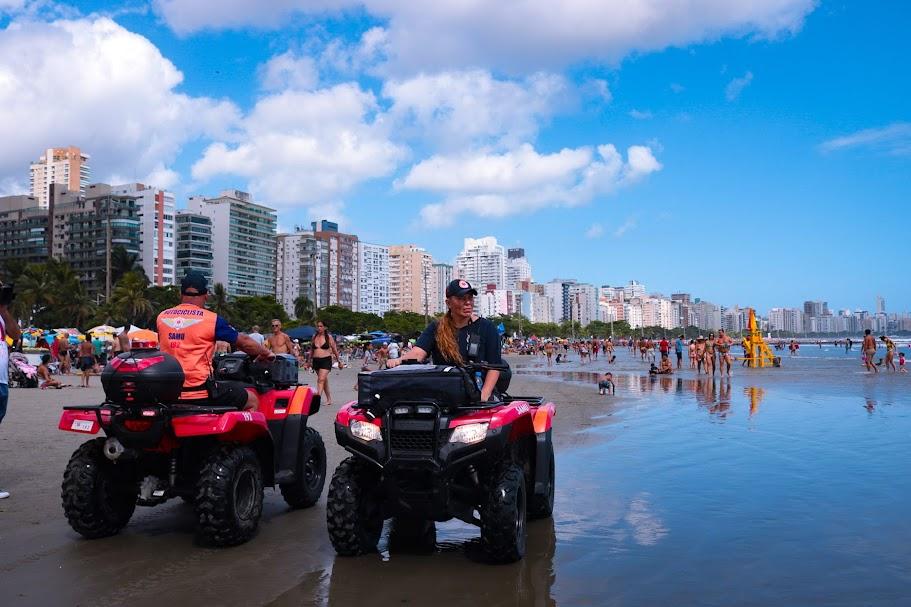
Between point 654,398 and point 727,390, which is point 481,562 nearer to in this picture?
point 654,398

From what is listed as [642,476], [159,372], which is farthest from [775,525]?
[159,372]

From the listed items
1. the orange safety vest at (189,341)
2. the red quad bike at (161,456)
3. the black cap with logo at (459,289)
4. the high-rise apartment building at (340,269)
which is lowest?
the red quad bike at (161,456)

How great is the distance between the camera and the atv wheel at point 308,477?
6.53 metres

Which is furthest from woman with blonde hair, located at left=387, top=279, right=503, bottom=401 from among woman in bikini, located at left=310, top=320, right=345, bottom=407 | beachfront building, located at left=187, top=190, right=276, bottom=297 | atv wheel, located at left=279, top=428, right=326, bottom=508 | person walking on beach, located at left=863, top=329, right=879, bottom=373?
beachfront building, located at left=187, top=190, right=276, bottom=297

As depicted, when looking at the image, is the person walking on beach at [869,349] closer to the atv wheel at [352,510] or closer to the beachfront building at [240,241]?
the atv wheel at [352,510]

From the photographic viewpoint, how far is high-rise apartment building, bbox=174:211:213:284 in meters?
149

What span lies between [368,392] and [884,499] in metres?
5.01

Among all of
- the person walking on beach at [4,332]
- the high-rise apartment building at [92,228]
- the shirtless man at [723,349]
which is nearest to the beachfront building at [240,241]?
the high-rise apartment building at [92,228]

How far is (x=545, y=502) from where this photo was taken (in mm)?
6062

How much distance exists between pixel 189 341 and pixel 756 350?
40.3m

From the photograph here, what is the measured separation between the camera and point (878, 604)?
422 cm

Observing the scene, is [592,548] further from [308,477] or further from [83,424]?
[83,424]

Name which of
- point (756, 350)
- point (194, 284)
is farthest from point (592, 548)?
point (756, 350)

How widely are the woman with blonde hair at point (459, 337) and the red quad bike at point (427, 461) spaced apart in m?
0.44
